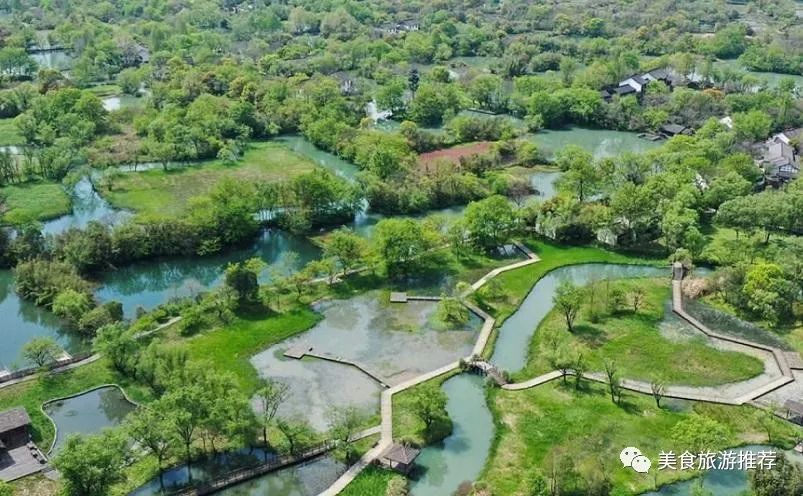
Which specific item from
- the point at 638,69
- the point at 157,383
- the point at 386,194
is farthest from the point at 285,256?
the point at 638,69

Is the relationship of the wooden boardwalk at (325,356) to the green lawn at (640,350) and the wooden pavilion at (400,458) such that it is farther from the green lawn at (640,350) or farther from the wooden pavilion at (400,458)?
the green lawn at (640,350)

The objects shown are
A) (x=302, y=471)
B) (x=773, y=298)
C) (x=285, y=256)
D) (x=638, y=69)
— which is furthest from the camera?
(x=638, y=69)

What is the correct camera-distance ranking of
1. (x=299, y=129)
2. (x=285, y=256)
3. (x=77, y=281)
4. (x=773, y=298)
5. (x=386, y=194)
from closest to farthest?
(x=773, y=298) < (x=77, y=281) < (x=285, y=256) < (x=386, y=194) < (x=299, y=129)

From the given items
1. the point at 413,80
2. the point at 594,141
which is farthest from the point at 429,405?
the point at 413,80

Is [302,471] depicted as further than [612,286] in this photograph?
No

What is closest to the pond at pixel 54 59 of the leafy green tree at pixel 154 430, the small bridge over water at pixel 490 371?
the leafy green tree at pixel 154 430

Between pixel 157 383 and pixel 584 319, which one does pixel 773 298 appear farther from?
pixel 157 383

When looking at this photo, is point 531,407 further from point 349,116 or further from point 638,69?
point 638,69
